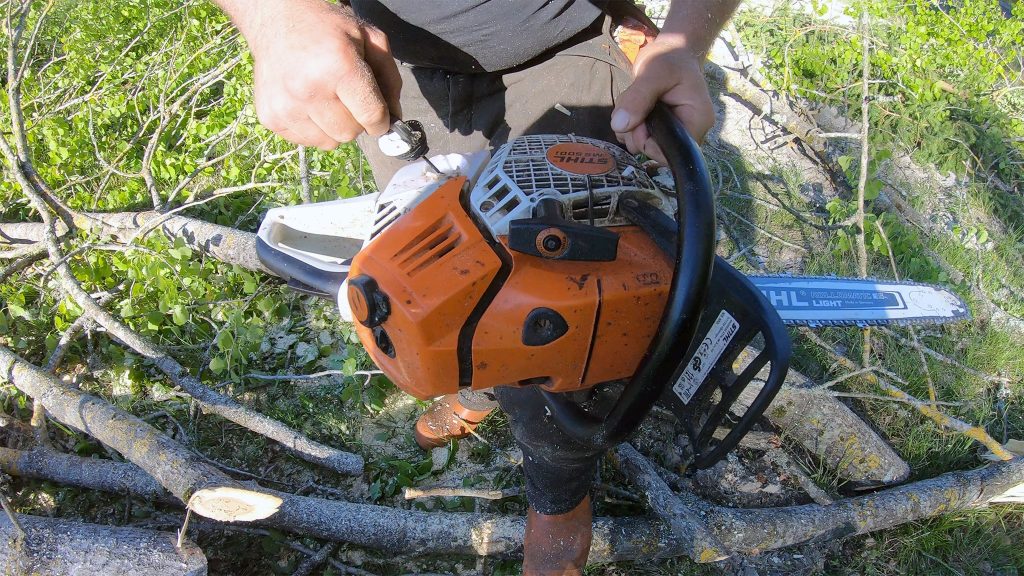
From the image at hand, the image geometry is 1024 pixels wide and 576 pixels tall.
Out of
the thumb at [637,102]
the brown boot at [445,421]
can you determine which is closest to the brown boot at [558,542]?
the brown boot at [445,421]

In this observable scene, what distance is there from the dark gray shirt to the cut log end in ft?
4.00

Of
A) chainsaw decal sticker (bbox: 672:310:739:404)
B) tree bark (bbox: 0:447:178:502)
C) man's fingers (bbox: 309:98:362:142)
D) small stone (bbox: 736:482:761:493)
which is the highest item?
man's fingers (bbox: 309:98:362:142)

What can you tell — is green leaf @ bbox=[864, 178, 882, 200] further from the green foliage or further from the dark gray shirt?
the dark gray shirt

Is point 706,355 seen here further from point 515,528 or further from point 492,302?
point 515,528

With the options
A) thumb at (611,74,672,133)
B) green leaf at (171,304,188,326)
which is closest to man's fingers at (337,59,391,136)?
thumb at (611,74,672,133)

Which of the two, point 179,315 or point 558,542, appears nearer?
point 558,542

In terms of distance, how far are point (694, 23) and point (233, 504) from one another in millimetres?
1635

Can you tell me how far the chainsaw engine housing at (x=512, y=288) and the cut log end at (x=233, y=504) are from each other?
789 mm

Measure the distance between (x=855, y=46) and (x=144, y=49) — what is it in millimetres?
4243

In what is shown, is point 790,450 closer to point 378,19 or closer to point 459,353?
point 459,353

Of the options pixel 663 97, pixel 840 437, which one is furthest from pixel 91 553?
pixel 840 437

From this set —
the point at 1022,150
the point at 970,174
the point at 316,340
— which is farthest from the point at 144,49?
the point at 1022,150

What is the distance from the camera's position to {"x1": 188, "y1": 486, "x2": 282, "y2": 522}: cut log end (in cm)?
158

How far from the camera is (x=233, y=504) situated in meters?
1.63
